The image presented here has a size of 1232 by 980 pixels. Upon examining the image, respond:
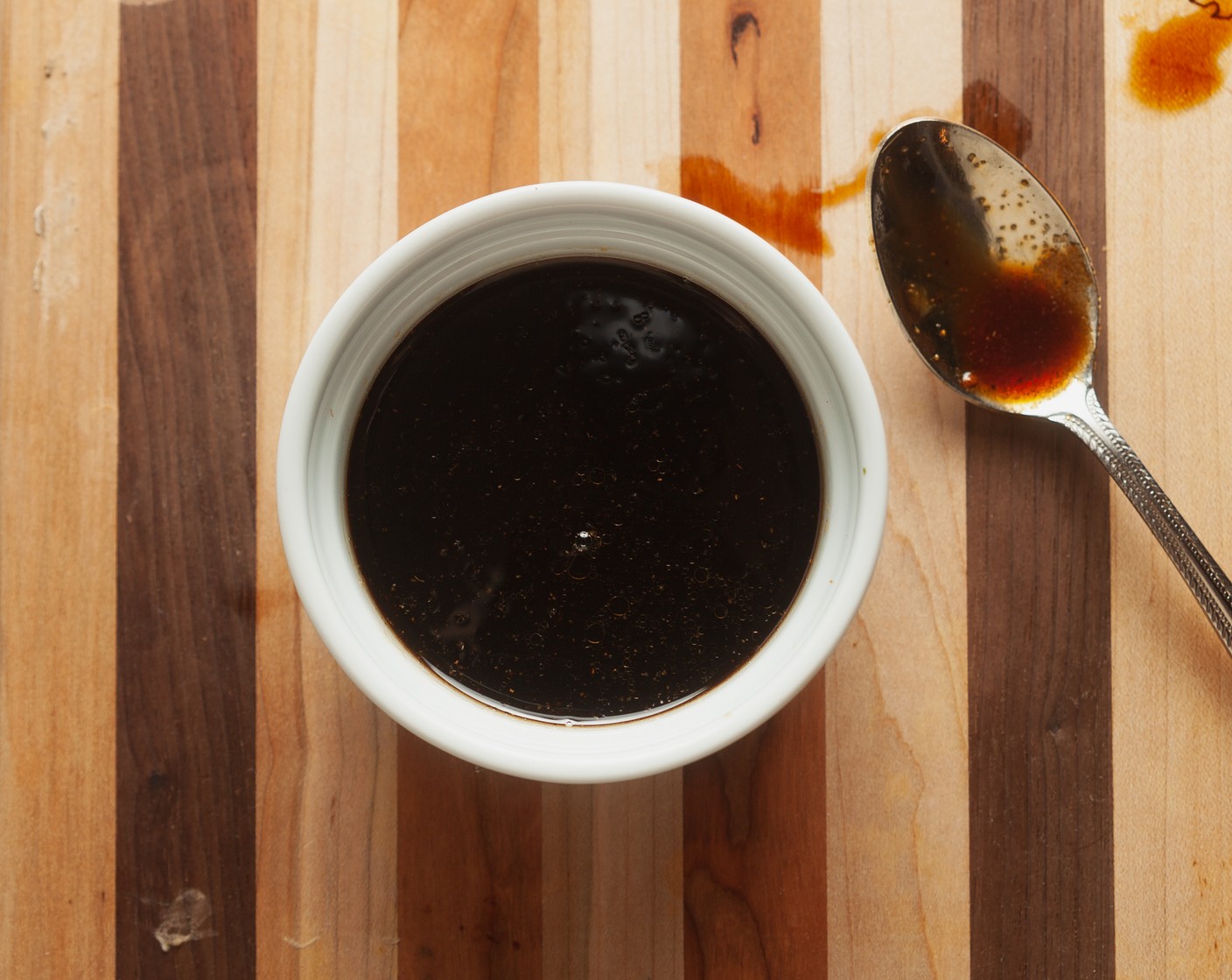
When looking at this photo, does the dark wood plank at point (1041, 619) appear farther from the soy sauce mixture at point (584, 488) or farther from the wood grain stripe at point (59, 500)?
the wood grain stripe at point (59, 500)

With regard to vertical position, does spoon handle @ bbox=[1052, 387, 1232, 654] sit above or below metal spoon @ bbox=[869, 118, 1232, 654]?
below

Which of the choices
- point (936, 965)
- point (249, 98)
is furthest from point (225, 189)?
point (936, 965)

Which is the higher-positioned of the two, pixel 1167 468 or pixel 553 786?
pixel 1167 468

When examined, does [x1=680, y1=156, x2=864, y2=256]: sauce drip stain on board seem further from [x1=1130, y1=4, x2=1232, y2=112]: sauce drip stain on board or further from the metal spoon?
[x1=1130, y1=4, x2=1232, y2=112]: sauce drip stain on board

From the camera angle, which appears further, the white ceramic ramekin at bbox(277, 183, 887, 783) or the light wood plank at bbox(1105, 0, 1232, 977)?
the light wood plank at bbox(1105, 0, 1232, 977)

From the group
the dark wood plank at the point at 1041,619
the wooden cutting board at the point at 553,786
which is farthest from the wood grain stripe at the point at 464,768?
the dark wood plank at the point at 1041,619

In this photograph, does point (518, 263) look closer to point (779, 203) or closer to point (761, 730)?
point (779, 203)

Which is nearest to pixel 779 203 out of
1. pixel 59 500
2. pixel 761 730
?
pixel 761 730

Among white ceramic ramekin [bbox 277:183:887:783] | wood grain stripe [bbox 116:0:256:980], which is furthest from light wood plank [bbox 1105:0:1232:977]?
wood grain stripe [bbox 116:0:256:980]
